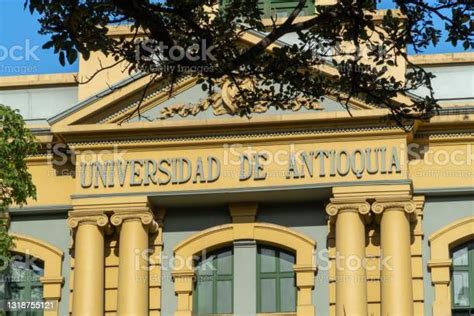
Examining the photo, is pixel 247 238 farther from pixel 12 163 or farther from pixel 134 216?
pixel 12 163

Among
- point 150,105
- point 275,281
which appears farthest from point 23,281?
point 275,281

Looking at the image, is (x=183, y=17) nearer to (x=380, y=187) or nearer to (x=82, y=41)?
(x=82, y=41)

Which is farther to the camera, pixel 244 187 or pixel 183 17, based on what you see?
pixel 244 187

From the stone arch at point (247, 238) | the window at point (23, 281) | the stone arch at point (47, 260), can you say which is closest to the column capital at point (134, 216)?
the stone arch at point (247, 238)

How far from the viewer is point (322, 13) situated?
12719mm

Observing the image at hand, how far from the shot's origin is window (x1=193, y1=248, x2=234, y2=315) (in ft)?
79.6

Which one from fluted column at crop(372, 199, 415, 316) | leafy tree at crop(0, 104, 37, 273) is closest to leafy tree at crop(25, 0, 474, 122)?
leafy tree at crop(0, 104, 37, 273)

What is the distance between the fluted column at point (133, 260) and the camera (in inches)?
926

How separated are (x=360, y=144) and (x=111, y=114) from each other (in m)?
4.76

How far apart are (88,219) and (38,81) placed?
3524 mm

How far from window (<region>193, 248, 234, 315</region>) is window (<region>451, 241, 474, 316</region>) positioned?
413cm

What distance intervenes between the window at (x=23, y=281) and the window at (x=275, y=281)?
14.0 feet

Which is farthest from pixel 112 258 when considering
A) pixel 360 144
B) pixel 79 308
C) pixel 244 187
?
pixel 360 144

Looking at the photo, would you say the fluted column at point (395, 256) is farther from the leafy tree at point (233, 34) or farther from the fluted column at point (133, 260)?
the leafy tree at point (233, 34)
